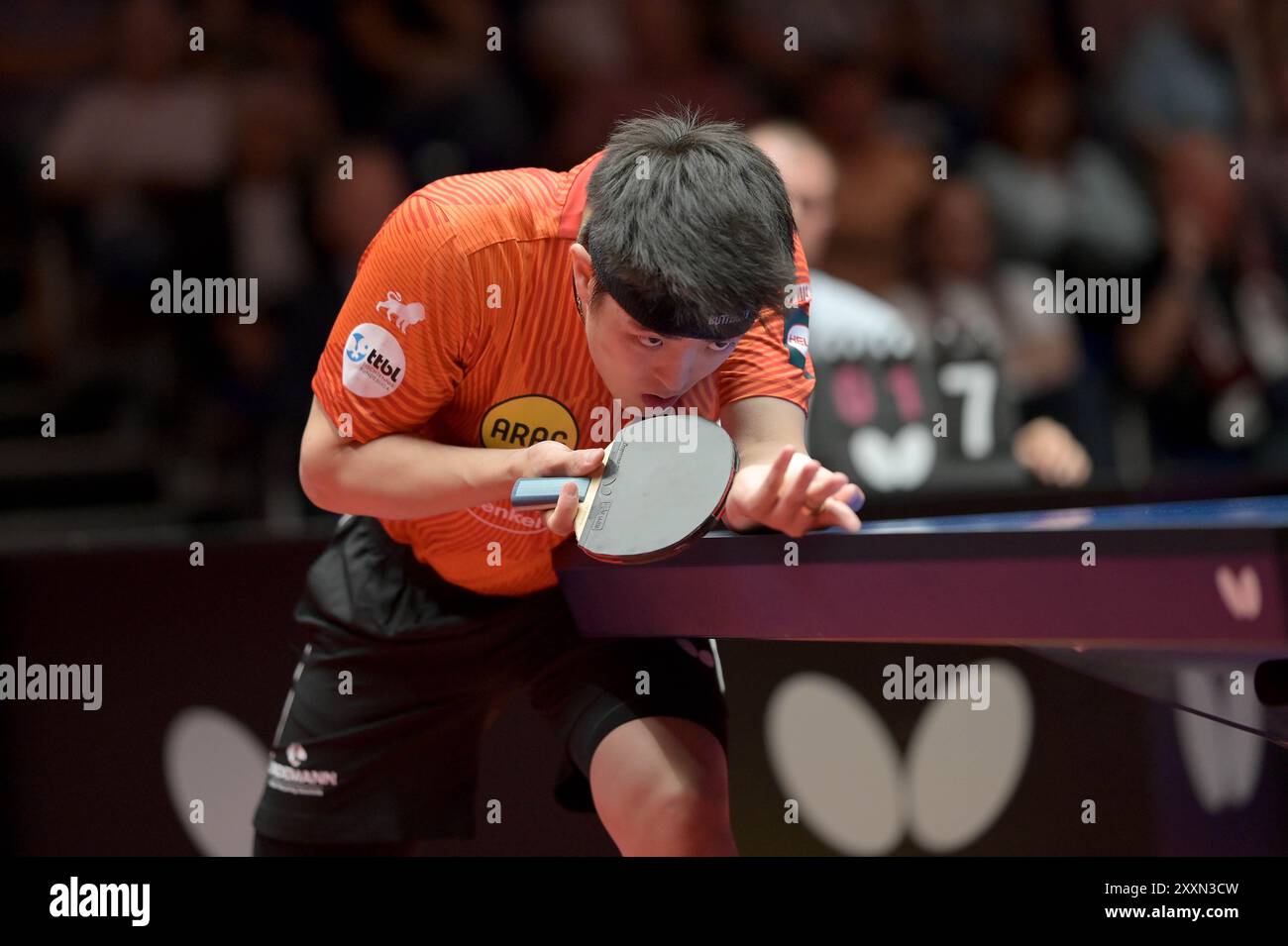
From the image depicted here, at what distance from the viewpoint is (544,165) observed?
17.6 feet

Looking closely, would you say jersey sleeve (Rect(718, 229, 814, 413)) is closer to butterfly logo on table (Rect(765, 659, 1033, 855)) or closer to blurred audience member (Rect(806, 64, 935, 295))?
butterfly logo on table (Rect(765, 659, 1033, 855))

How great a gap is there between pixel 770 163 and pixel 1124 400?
4500 mm

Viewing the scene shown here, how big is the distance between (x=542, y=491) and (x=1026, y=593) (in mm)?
626

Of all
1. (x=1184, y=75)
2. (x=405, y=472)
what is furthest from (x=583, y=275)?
(x=1184, y=75)

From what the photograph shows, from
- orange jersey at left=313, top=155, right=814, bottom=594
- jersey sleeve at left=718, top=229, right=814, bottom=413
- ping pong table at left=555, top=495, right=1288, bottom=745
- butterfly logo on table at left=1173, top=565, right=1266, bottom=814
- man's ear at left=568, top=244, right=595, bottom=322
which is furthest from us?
butterfly logo on table at left=1173, top=565, right=1266, bottom=814

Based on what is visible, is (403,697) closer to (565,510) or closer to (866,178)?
(565,510)

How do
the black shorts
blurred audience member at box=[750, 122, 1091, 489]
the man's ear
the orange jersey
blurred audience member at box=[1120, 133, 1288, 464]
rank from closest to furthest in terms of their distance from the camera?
the man's ear
the orange jersey
the black shorts
blurred audience member at box=[750, 122, 1091, 489]
blurred audience member at box=[1120, 133, 1288, 464]

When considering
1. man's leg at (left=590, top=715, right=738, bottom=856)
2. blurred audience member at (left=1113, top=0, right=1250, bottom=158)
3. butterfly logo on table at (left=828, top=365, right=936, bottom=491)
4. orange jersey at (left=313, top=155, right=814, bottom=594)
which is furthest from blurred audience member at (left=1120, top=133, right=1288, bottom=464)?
man's leg at (left=590, top=715, right=738, bottom=856)

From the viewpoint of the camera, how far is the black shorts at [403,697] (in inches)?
102

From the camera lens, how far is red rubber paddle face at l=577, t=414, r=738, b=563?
6.46 feet

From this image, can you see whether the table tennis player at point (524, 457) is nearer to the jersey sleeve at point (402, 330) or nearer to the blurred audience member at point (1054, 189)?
the jersey sleeve at point (402, 330)

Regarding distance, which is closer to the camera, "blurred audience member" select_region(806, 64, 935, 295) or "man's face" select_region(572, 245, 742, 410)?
"man's face" select_region(572, 245, 742, 410)
